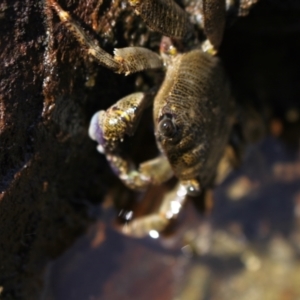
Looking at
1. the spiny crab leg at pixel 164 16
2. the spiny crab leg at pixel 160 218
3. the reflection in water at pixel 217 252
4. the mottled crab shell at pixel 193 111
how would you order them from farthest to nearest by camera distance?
the spiny crab leg at pixel 160 218, the reflection in water at pixel 217 252, the mottled crab shell at pixel 193 111, the spiny crab leg at pixel 164 16

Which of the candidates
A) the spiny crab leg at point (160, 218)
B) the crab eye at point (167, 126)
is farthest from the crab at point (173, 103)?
the spiny crab leg at point (160, 218)

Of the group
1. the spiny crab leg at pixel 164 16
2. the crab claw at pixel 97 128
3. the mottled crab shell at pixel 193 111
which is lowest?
the mottled crab shell at pixel 193 111

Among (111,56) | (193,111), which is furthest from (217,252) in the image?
(111,56)

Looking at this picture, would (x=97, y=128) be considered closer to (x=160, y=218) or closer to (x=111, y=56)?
(x=111, y=56)

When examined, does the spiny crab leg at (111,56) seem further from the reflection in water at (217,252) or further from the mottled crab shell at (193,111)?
the reflection in water at (217,252)

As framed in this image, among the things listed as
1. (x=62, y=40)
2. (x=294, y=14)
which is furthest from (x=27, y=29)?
(x=294, y=14)

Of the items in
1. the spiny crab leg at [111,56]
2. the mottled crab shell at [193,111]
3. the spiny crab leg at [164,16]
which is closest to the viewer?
the spiny crab leg at [111,56]

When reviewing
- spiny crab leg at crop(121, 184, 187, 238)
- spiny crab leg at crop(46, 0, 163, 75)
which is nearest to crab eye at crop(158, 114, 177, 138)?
spiny crab leg at crop(46, 0, 163, 75)

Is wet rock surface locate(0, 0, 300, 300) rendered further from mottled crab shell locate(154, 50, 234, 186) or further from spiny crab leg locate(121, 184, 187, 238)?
mottled crab shell locate(154, 50, 234, 186)
